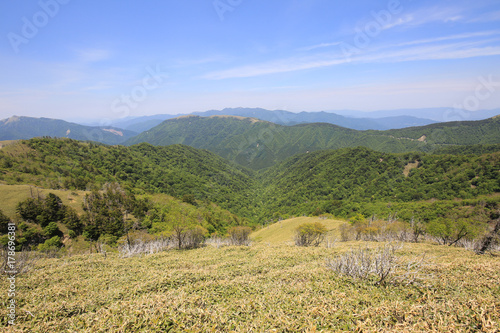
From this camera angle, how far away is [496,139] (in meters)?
189

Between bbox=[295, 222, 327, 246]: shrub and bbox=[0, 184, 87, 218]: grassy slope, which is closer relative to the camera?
bbox=[295, 222, 327, 246]: shrub

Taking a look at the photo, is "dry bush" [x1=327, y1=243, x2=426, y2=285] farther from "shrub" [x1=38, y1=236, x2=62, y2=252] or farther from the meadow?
"shrub" [x1=38, y1=236, x2=62, y2=252]

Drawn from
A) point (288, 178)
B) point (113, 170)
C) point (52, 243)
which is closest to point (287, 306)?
point (52, 243)

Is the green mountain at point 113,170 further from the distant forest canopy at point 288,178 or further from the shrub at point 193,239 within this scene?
the shrub at point 193,239

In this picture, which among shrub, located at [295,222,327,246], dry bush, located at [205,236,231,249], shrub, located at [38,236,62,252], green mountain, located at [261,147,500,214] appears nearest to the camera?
shrub, located at [295,222,327,246]

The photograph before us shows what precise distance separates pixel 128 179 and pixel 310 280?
119m

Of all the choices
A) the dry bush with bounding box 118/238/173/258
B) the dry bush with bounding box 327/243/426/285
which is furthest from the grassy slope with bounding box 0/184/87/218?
the dry bush with bounding box 327/243/426/285

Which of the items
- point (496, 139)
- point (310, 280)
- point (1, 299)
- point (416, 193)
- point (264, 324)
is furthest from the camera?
point (496, 139)

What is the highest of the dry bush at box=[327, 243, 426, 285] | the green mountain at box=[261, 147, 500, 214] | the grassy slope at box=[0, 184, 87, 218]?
the dry bush at box=[327, 243, 426, 285]

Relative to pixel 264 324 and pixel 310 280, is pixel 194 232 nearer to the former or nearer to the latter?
pixel 310 280

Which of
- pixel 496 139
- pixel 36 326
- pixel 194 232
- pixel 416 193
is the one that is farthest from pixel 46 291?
pixel 496 139

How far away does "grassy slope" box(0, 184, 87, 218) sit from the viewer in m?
42.3

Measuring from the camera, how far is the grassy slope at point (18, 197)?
4227 cm

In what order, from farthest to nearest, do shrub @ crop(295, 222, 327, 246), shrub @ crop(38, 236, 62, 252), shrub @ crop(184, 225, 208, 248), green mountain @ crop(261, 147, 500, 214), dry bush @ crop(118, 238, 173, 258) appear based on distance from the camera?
green mountain @ crop(261, 147, 500, 214), shrub @ crop(38, 236, 62, 252), shrub @ crop(184, 225, 208, 248), shrub @ crop(295, 222, 327, 246), dry bush @ crop(118, 238, 173, 258)
